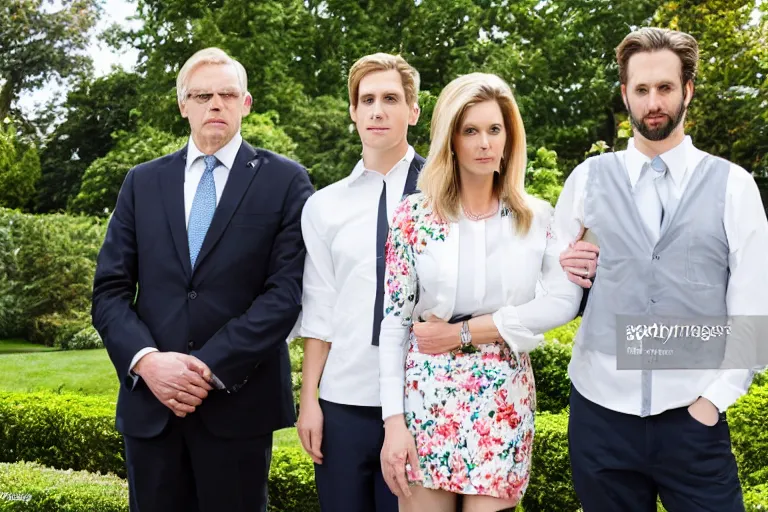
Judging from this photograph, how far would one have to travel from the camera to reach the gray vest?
Answer: 261cm

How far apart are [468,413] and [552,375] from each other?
494 centimetres

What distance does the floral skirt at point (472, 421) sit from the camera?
8.55 feet

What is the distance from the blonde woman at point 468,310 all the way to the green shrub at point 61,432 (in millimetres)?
4310

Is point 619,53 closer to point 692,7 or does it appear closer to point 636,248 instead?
point 636,248

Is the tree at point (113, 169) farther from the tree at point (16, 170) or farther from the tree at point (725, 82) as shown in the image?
the tree at point (725, 82)

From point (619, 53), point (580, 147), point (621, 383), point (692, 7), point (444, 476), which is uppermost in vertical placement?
point (692, 7)

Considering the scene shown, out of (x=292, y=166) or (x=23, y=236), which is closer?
(x=292, y=166)

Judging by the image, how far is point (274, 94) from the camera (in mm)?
20125

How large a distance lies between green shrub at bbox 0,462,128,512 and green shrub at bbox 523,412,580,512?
246 centimetres

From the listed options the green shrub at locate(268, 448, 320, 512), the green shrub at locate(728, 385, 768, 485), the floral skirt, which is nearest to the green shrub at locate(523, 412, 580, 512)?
the green shrub at locate(728, 385, 768, 485)

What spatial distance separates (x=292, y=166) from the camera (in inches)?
136

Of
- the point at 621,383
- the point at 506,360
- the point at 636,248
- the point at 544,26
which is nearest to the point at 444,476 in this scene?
the point at 506,360

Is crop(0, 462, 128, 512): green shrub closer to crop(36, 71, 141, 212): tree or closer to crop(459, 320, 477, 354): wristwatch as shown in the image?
crop(459, 320, 477, 354): wristwatch

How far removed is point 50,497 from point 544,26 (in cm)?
1941
